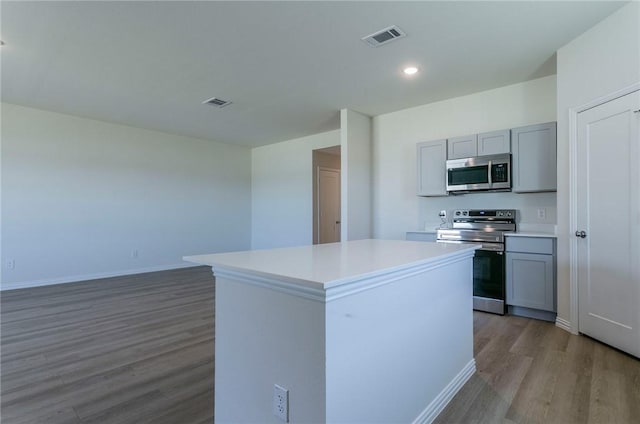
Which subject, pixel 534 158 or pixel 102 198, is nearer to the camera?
pixel 534 158

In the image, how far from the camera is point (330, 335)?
3.64ft

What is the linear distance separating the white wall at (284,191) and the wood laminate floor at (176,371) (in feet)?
10.6

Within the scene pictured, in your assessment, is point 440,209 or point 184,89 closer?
point 184,89

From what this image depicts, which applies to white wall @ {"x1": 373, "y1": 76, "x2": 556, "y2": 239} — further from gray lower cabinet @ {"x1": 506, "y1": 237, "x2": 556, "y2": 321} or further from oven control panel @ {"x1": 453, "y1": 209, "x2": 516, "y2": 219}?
gray lower cabinet @ {"x1": 506, "y1": 237, "x2": 556, "y2": 321}

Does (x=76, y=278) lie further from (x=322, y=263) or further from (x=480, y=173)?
(x=480, y=173)

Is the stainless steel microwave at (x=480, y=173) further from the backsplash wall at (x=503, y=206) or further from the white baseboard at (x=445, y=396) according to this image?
the white baseboard at (x=445, y=396)

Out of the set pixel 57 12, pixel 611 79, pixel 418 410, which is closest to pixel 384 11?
pixel 611 79

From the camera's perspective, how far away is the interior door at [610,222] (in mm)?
2406

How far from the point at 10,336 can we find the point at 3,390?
1.18m

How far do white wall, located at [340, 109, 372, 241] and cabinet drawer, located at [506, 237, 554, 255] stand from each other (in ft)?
6.39

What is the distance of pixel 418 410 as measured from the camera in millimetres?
1614

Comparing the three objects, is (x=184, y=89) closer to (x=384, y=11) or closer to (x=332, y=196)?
(x=384, y=11)

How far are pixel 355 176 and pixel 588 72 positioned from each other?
2724 millimetres

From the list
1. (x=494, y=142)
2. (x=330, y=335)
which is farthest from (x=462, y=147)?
(x=330, y=335)
